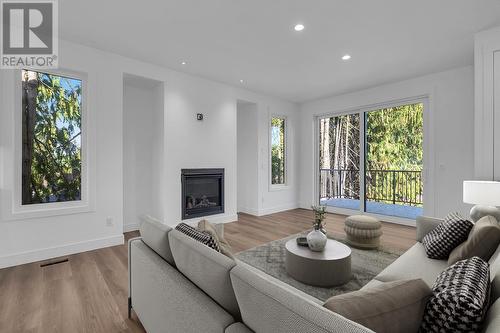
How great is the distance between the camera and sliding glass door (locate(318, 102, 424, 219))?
15.6 feet

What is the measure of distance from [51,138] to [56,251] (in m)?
1.43

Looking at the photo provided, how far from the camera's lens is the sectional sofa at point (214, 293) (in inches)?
28.8

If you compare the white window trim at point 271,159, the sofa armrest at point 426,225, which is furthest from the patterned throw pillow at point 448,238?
the white window trim at point 271,159

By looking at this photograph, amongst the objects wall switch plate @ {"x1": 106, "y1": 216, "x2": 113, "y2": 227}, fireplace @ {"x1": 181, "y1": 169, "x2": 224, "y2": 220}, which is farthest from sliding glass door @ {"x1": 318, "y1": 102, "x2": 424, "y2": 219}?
wall switch plate @ {"x1": 106, "y1": 216, "x2": 113, "y2": 227}

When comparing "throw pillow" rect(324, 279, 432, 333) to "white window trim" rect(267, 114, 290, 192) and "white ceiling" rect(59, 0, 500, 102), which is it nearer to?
"white ceiling" rect(59, 0, 500, 102)

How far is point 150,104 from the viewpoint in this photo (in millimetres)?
4379

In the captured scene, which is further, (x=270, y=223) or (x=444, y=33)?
(x=270, y=223)

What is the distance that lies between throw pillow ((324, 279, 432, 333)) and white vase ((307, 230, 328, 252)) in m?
1.55

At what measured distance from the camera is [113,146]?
3465mm

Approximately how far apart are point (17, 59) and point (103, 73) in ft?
2.85

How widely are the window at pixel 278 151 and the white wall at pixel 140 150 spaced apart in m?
2.71

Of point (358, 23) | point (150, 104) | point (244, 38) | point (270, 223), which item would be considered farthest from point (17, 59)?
point (270, 223)

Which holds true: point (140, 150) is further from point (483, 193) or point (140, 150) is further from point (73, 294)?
point (483, 193)

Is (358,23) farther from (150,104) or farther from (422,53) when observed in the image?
(150,104)
